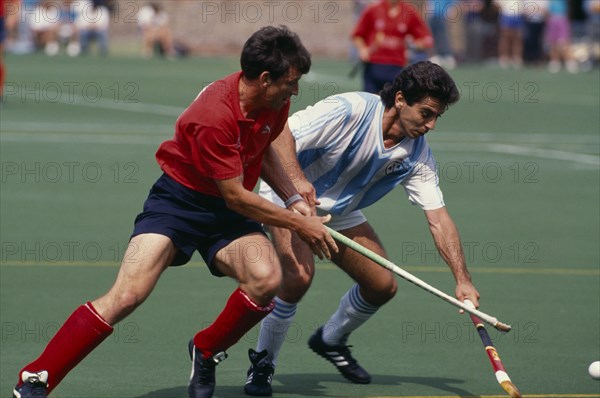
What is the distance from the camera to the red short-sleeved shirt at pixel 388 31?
17797 mm

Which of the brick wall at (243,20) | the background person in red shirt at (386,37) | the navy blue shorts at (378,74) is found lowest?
the brick wall at (243,20)

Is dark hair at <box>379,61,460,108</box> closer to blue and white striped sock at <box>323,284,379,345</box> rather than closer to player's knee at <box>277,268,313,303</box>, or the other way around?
player's knee at <box>277,268,313,303</box>

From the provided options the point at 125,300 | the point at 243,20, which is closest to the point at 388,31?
the point at 125,300

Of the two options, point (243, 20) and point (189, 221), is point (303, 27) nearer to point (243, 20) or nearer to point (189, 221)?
point (243, 20)

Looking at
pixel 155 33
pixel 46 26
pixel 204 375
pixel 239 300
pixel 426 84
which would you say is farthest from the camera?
pixel 155 33

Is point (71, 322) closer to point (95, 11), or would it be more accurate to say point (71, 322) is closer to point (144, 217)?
point (144, 217)

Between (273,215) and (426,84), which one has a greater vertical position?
(426,84)

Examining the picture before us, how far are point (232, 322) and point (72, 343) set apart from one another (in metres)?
0.82

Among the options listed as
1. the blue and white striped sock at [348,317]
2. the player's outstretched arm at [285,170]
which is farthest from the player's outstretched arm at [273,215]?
the blue and white striped sock at [348,317]

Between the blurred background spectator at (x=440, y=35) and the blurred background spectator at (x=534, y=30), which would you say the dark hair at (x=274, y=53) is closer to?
the blurred background spectator at (x=440, y=35)

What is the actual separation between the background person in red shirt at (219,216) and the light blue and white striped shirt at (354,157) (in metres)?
0.40

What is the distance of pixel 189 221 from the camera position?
6402 mm

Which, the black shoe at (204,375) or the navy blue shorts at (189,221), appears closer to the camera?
the navy blue shorts at (189,221)

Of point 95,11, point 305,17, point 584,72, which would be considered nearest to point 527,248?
point 584,72
